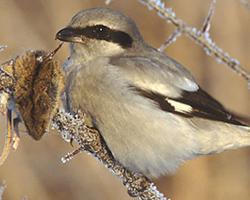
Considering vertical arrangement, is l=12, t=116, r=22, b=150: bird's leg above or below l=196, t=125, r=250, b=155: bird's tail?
above

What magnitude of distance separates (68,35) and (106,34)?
0.59 ft

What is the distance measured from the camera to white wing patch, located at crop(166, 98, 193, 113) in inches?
103

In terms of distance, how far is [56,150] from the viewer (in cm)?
436

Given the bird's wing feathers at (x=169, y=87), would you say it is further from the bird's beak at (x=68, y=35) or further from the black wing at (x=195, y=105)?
the bird's beak at (x=68, y=35)

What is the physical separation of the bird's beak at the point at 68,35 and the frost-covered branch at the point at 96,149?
285 mm

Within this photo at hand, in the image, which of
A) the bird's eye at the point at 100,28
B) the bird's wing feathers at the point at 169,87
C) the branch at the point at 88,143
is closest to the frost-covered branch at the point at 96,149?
the branch at the point at 88,143

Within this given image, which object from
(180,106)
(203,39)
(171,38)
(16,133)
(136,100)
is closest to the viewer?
(16,133)

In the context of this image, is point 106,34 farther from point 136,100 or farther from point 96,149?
point 96,149

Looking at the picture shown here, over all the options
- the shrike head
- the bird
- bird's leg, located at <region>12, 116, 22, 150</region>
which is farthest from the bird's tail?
bird's leg, located at <region>12, 116, 22, 150</region>

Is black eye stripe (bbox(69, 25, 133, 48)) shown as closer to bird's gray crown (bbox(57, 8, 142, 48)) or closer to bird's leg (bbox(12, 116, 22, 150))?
bird's gray crown (bbox(57, 8, 142, 48))

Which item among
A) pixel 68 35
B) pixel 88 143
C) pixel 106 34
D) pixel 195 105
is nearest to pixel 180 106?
pixel 195 105

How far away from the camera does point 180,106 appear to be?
8.61 ft

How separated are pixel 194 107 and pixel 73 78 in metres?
0.48

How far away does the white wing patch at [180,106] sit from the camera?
2.61 meters
